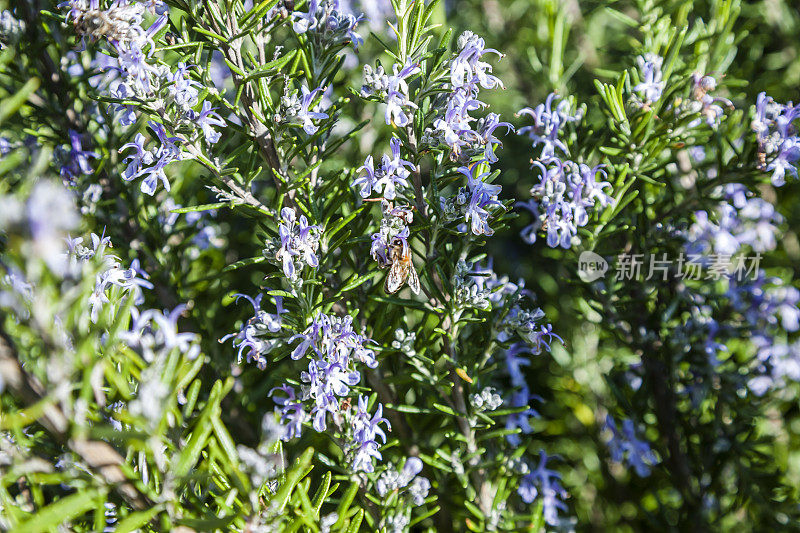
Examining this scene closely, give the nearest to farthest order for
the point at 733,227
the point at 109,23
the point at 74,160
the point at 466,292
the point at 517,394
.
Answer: the point at 109,23 < the point at 466,292 < the point at 74,160 < the point at 517,394 < the point at 733,227

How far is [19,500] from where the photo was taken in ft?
2.45

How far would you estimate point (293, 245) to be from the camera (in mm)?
718

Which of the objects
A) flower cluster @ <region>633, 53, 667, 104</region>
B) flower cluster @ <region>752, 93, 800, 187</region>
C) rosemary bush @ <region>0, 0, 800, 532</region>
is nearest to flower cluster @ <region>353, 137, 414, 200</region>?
rosemary bush @ <region>0, 0, 800, 532</region>

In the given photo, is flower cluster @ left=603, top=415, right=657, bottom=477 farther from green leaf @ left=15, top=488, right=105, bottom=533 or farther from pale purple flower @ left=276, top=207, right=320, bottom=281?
green leaf @ left=15, top=488, right=105, bottom=533

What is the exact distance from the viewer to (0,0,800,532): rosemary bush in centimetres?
56

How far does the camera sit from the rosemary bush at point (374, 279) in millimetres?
556

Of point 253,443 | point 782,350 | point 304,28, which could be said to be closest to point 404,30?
point 304,28

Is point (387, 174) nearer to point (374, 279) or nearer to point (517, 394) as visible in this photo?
point (374, 279)

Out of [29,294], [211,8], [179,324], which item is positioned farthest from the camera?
[179,324]

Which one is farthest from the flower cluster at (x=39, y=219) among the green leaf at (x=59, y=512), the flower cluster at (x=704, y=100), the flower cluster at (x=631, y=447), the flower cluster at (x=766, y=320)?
the flower cluster at (x=766, y=320)

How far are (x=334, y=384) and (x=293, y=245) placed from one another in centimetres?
18

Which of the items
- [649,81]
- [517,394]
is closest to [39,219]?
[517,394]

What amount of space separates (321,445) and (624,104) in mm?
820

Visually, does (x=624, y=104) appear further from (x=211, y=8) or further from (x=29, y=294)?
(x=29, y=294)
